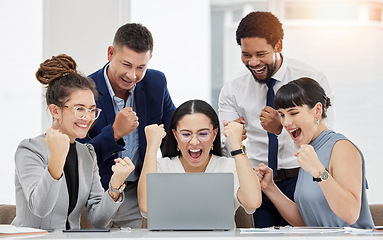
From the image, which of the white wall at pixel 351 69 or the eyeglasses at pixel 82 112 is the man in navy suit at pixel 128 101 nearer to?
the eyeglasses at pixel 82 112

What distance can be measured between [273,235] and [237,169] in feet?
1.91

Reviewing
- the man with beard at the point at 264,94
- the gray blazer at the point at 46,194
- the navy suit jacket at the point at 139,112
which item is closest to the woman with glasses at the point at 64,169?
the gray blazer at the point at 46,194

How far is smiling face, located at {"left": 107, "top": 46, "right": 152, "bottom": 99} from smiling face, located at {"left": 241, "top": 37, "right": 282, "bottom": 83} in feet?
1.70

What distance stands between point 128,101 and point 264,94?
741mm

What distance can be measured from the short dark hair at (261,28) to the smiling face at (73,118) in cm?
97

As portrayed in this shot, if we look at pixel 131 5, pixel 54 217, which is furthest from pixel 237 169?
pixel 131 5

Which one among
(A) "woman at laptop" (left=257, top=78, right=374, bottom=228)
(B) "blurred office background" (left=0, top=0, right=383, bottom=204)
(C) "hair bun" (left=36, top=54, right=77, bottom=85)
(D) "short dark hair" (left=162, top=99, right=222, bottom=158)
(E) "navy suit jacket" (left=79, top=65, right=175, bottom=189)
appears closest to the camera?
(A) "woman at laptop" (left=257, top=78, right=374, bottom=228)

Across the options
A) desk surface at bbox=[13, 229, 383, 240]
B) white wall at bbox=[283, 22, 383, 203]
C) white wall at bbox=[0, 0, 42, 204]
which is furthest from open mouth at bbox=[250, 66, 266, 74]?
white wall at bbox=[0, 0, 42, 204]

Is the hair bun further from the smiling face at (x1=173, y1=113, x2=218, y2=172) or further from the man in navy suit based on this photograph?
the smiling face at (x1=173, y1=113, x2=218, y2=172)

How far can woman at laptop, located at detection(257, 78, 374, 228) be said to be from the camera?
2.12 m

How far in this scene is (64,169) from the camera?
2285 millimetres

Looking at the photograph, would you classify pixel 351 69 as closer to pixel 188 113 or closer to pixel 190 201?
pixel 188 113

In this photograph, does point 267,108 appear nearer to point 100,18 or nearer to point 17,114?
point 100,18

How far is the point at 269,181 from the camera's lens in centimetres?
247
